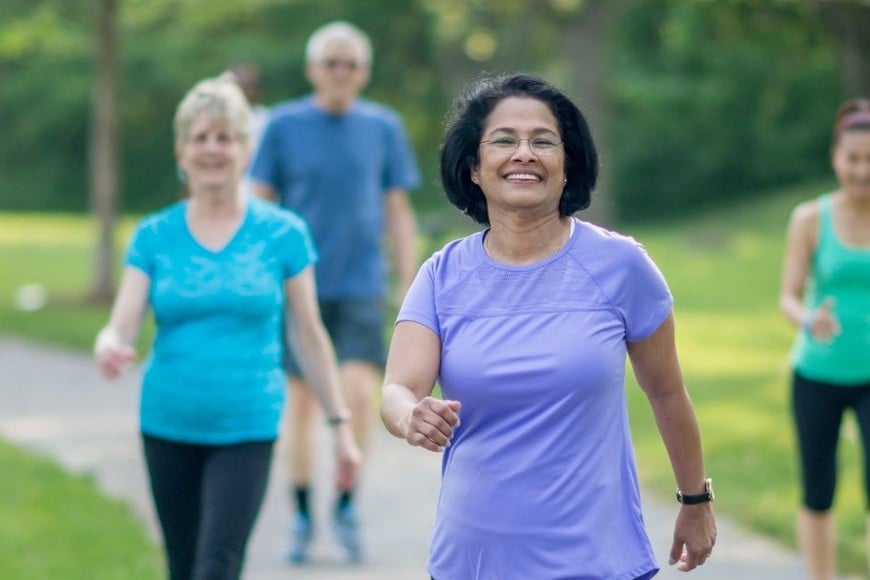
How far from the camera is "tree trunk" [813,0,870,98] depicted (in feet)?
40.9

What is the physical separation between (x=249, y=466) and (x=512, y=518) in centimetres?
167

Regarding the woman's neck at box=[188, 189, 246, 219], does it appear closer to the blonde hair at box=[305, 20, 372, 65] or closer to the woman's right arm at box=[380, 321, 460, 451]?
the woman's right arm at box=[380, 321, 460, 451]

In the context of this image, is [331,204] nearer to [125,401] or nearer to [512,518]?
[512,518]

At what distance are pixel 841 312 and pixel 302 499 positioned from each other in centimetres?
255

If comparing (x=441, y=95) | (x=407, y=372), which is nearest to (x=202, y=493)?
(x=407, y=372)

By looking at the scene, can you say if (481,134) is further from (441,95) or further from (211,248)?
(441,95)

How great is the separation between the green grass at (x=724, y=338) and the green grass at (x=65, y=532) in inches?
4.0

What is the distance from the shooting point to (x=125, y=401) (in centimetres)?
1245

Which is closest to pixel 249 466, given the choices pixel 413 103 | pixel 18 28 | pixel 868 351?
pixel 868 351

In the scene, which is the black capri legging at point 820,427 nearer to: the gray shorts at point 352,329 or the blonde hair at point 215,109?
the gray shorts at point 352,329

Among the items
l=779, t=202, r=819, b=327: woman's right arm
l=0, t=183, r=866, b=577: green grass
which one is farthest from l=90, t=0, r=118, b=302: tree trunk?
l=779, t=202, r=819, b=327: woman's right arm

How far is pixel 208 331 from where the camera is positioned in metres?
5.13

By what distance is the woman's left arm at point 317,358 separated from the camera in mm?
5348

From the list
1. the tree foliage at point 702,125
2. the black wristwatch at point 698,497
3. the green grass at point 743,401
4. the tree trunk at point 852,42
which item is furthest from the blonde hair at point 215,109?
the tree foliage at point 702,125
